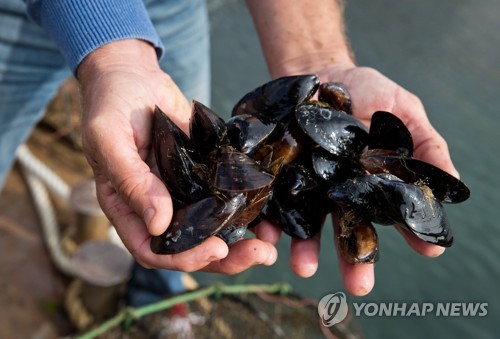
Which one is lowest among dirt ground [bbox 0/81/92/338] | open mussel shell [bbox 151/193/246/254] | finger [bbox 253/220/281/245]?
dirt ground [bbox 0/81/92/338]

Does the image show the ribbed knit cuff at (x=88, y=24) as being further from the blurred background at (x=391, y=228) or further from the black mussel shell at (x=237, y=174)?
the blurred background at (x=391, y=228)

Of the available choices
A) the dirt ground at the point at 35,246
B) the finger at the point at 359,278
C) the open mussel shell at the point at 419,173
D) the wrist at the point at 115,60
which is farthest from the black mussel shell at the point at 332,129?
the dirt ground at the point at 35,246

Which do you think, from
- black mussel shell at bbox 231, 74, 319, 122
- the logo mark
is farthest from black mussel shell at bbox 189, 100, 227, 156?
the logo mark

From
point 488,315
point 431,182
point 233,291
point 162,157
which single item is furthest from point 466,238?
point 162,157

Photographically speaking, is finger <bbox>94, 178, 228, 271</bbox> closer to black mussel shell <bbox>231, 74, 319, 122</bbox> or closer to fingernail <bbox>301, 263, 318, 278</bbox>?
fingernail <bbox>301, 263, 318, 278</bbox>

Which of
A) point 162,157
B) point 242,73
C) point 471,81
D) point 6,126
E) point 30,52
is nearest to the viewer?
point 162,157

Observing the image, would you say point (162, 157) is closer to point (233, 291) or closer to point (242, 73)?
point (233, 291)

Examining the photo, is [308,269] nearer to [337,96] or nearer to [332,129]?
[332,129]
